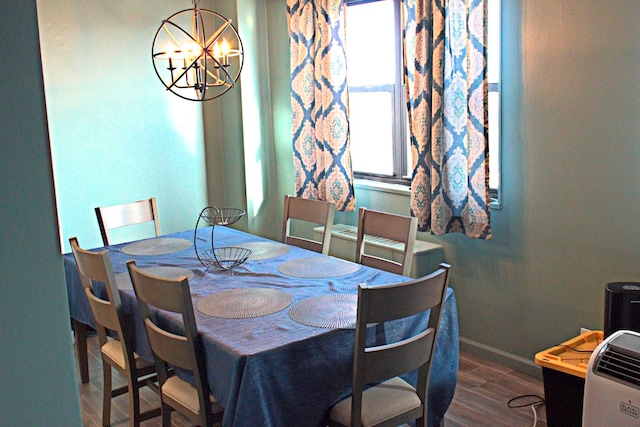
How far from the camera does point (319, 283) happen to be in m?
2.74

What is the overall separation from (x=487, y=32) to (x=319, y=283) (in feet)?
5.12

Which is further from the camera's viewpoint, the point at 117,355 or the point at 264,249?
the point at 264,249

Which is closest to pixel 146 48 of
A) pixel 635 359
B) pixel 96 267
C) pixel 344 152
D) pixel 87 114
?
pixel 87 114

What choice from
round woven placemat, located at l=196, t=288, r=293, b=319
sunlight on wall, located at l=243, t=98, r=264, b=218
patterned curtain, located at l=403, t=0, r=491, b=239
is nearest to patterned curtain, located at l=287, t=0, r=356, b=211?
sunlight on wall, located at l=243, t=98, r=264, b=218

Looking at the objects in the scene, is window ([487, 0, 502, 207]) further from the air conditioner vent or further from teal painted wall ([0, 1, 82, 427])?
teal painted wall ([0, 1, 82, 427])

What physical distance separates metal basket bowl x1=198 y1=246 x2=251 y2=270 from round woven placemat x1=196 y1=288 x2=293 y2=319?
1.08ft

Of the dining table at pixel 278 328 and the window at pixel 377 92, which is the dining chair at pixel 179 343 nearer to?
the dining table at pixel 278 328

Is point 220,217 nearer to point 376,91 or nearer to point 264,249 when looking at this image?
point 264,249

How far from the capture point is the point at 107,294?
2686 millimetres

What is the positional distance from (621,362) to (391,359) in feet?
2.50

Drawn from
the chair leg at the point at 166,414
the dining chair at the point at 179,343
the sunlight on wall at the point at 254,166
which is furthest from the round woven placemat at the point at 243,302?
the sunlight on wall at the point at 254,166

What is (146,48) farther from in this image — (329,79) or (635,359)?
(635,359)

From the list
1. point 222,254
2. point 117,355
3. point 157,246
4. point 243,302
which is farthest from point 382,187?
point 117,355

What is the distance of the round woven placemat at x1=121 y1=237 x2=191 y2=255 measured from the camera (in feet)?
11.0
